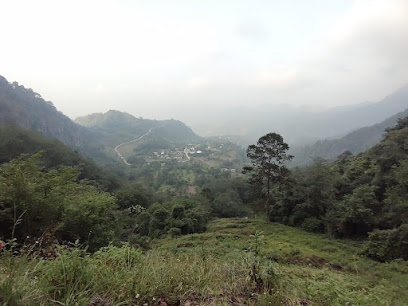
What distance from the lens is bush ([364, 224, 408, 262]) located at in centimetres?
1561

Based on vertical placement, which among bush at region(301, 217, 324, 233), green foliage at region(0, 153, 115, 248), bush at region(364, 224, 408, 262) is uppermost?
green foliage at region(0, 153, 115, 248)

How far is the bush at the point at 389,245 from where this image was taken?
1561cm

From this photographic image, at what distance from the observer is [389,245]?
16172 millimetres

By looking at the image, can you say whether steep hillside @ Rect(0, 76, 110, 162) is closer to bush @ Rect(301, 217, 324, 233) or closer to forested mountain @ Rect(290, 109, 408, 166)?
bush @ Rect(301, 217, 324, 233)

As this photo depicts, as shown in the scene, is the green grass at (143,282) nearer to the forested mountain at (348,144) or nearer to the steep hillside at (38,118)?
the steep hillside at (38,118)

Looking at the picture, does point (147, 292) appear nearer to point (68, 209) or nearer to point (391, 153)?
point (68, 209)

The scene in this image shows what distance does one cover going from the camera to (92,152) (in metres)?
114

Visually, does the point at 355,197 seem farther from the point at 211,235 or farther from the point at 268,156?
the point at 211,235

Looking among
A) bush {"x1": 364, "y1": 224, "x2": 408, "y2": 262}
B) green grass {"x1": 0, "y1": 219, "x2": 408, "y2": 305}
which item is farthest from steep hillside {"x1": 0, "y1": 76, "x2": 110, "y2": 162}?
green grass {"x1": 0, "y1": 219, "x2": 408, "y2": 305}

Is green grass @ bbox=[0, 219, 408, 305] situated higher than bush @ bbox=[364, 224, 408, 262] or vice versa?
green grass @ bbox=[0, 219, 408, 305]

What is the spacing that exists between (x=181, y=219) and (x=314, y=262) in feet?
48.2

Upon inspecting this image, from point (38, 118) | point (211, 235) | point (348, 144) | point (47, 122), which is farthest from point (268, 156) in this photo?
point (348, 144)

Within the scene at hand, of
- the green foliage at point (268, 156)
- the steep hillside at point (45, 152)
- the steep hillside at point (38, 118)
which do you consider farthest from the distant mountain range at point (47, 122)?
the green foliage at point (268, 156)

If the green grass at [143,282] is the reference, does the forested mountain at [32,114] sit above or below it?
above
